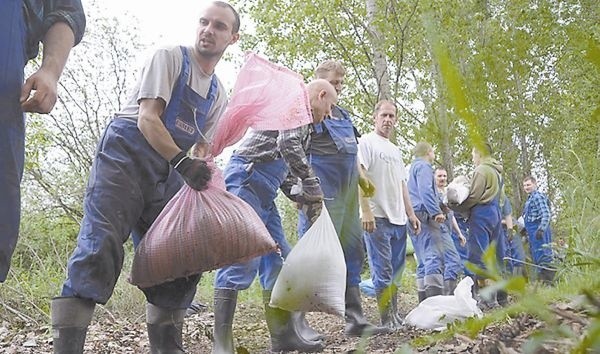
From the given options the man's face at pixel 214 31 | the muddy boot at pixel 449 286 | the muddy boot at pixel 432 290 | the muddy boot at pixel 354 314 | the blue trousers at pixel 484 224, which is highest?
the man's face at pixel 214 31

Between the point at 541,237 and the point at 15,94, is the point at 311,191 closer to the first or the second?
the point at 541,237

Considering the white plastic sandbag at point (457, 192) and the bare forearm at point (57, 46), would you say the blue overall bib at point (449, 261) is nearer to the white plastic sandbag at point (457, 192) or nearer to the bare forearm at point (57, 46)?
the white plastic sandbag at point (457, 192)

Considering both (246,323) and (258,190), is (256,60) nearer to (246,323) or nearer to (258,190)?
(258,190)

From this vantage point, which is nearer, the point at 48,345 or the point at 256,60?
the point at 256,60

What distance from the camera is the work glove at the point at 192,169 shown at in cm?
292

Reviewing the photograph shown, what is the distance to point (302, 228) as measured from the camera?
4.92 meters

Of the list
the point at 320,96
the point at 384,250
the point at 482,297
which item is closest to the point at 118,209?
the point at 320,96

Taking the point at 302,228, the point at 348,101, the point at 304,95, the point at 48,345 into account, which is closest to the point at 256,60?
the point at 304,95

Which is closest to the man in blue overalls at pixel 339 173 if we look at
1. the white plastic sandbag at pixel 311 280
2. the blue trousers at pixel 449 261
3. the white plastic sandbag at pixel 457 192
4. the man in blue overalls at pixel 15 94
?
the white plastic sandbag at pixel 311 280

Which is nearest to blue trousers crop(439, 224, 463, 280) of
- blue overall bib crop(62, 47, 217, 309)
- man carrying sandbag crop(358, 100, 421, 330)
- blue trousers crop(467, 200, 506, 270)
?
blue trousers crop(467, 200, 506, 270)

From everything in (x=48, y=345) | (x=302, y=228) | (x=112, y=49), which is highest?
(x=112, y=49)

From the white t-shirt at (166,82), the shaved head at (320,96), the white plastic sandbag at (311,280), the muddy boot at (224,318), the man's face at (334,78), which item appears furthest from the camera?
the man's face at (334,78)

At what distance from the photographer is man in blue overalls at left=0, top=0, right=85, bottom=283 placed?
74.2 inches

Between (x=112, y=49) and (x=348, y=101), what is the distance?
5484 mm
